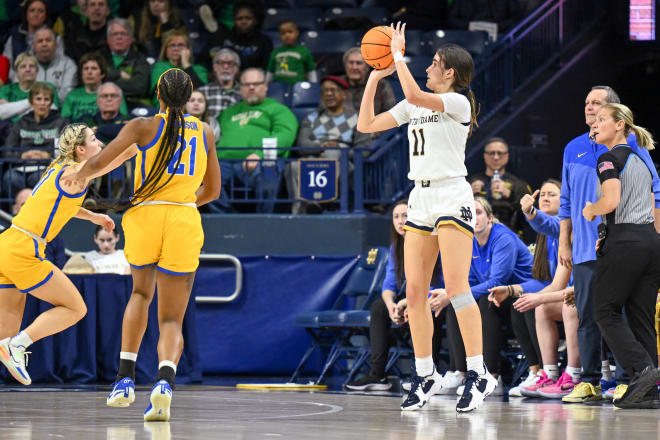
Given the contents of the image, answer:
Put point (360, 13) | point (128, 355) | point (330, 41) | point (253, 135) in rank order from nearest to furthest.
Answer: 1. point (128, 355)
2. point (253, 135)
3. point (330, 41)
4. point (360, 13)

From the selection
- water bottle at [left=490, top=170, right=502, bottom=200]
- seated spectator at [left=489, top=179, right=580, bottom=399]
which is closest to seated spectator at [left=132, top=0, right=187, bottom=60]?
water bottle at [left=490, top=170, right=502, bottom=200]

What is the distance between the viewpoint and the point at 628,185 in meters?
6.83

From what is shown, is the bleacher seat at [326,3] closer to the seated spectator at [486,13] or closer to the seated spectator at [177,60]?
the seated spectator at [486,13]

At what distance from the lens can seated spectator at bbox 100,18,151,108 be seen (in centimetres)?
1222

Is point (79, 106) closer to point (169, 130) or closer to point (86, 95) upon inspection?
point (86, 95)

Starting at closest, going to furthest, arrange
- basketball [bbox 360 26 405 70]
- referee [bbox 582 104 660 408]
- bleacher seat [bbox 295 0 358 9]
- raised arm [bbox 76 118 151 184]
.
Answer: raised arm [bbox 76 118 151 184]
basketball [bbox 360 26 405 70]
referee [bbox 582 104 660 408]
bleacher seat [bbox 295 0 358 9]

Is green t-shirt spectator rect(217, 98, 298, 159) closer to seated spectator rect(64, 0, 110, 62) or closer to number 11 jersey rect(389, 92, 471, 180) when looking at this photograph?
seated spectator rect(64, 0, 110, 62)

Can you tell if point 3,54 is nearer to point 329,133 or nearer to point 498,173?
point 329,133

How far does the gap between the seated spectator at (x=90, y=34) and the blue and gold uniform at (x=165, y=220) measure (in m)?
7.56

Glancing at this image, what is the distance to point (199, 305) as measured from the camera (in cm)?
1070

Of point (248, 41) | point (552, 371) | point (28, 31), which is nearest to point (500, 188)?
point (552, 371)

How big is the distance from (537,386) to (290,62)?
Result: 19.9ft

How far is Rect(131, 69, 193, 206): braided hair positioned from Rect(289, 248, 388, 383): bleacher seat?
3.89 m

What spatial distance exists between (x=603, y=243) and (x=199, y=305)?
4876mm
